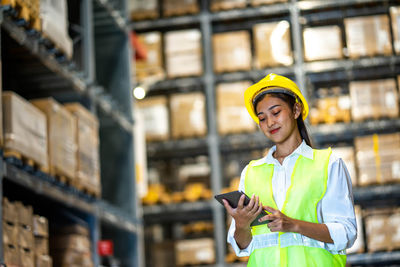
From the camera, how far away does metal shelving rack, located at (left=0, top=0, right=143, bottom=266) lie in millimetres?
5715

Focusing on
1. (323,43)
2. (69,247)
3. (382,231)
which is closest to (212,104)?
(323,43)

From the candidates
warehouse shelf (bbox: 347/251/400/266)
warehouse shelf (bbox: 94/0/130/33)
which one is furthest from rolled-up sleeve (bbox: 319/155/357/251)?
warehouse shelf (bbox: 347/251/400/266)

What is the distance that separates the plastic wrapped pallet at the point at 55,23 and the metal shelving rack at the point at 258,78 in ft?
13.9

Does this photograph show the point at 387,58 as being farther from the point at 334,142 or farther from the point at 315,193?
the point at 315,193

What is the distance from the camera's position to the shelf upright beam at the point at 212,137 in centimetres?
1032

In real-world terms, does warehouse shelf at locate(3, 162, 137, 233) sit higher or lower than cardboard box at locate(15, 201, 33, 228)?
higher

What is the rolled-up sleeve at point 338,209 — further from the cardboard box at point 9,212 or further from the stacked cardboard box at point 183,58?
the stacked cardboard box at point 183,58

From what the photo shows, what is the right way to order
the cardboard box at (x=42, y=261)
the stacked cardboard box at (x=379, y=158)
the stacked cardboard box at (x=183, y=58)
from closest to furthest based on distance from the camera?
the cardboard box at (x=42, y=261)
the stacked cardboard box at (x=379, y=158)
the stacked cardboard box at (x=183, y=58)

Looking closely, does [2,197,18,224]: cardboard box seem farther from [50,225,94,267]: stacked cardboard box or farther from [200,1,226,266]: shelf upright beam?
[200,1,226,266]: shelf upright beam

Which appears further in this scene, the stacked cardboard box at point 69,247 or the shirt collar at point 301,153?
the stacked cardboard box at point 69,247

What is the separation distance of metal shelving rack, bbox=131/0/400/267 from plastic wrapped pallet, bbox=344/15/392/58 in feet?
0.42

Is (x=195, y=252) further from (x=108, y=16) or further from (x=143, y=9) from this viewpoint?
(x=143, y=9)

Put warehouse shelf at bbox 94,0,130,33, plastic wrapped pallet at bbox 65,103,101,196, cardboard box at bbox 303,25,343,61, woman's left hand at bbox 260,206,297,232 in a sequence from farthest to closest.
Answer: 1. cardboard box at bbox 303,25,343,61
2. warehouse shelf at bbox 94,0,130,33
3. plastic wrapped pallet at bbox 65,103,101,196
4. woman's left hand at bbox 260,206,297,232

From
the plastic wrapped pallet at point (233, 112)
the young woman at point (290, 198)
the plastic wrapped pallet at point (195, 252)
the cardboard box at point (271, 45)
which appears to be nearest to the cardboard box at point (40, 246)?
the young woman at point (290, 198)
